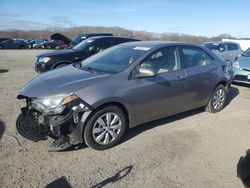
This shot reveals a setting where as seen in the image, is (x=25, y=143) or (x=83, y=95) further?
(x=25, y=143)

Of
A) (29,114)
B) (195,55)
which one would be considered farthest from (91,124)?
(195,55)

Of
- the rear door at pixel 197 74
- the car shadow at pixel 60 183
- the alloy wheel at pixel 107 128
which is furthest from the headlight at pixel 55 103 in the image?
the rear door at pixel 197 74

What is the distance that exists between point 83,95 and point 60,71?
3.93 feet

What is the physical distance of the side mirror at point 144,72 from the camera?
432cm

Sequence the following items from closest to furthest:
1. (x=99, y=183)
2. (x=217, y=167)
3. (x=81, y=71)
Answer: (x=99, y=183)
(x=217, y=167)
(x=81, y=71)

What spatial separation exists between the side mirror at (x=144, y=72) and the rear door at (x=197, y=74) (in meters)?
1.13

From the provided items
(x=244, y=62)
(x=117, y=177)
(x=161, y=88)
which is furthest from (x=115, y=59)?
(x=244, y=62)

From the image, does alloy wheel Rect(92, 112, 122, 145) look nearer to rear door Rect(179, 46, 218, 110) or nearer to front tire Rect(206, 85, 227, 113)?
rear door Rect(179, 46, 218, 110)

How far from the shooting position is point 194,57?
5.57 meters

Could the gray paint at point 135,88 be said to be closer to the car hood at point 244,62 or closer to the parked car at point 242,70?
the parked car at point 242,70

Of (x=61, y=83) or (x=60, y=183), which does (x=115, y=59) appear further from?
(x=60, y=183)

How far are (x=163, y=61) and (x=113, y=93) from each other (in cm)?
138

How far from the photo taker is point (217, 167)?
149 inches

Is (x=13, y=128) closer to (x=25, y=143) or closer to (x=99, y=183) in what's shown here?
(x=25, y=143)
